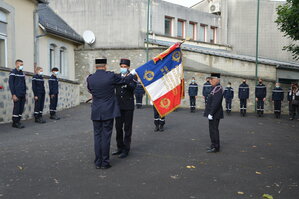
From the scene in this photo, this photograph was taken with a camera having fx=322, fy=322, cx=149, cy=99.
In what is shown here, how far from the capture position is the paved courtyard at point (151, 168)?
480 cm

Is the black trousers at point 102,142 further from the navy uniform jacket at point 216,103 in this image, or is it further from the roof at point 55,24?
the roof at point 55,24

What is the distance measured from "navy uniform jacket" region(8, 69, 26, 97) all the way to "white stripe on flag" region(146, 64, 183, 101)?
16.4ft

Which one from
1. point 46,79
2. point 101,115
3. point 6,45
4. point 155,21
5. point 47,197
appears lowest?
point 47,197

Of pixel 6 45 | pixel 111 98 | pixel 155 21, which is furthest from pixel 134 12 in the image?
pixel 111 98

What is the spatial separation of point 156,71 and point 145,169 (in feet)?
10.3

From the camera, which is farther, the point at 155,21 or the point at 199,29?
the point at 199,29

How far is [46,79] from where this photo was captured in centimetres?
1511

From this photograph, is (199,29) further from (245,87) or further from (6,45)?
(6,45)

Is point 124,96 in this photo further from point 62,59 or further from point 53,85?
point 62,59

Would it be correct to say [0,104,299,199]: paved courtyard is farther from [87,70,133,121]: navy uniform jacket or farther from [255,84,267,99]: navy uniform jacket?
[255,84,267,99]: navy uniform jacket

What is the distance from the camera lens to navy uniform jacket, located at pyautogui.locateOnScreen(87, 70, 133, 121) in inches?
238

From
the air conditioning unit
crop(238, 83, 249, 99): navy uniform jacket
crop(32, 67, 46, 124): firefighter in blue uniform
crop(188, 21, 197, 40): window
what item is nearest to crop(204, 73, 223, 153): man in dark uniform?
crop(32, 67, 46, 124): firefighter in blue uniform

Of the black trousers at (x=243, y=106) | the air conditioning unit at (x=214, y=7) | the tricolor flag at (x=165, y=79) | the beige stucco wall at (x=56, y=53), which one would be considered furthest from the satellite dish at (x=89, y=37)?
the tricolor flag at (x=165, y=79)

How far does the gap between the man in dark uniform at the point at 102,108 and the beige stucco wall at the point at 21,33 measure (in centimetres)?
993
